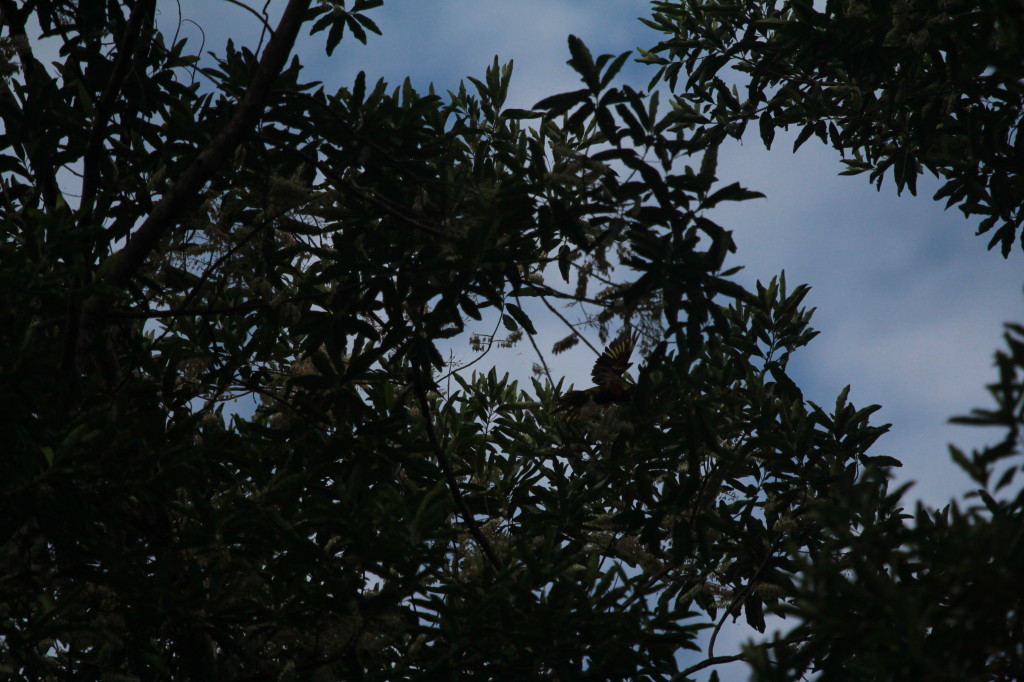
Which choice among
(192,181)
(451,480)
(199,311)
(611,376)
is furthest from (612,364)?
(192,181)

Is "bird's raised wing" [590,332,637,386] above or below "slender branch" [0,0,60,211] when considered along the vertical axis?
below

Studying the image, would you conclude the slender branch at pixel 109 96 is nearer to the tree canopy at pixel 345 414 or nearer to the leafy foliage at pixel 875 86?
the tree canopy at pixel 345 414

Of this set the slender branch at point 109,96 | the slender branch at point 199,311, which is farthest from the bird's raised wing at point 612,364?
the slender branch at point 109,96

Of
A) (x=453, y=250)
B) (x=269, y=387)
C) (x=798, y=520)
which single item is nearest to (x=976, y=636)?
(x=453, y=250)

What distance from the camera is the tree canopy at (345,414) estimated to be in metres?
3.54

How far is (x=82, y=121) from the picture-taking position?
4609 mm

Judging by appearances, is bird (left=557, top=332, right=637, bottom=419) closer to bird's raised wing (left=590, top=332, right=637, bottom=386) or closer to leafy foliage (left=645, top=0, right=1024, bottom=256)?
bird's raised wing (left=590, top=332, right=637, bottom=386)

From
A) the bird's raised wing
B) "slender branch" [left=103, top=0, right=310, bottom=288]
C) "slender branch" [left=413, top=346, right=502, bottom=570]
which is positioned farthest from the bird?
"slender branch" [left=103, top=0, right=310, bottom=288]

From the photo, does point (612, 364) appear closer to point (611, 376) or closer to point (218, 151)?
point (611, 376)

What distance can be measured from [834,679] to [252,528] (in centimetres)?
265

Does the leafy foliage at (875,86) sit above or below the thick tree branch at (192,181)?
above

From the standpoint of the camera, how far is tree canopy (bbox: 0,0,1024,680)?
3.54 meters

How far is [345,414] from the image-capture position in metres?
4.37

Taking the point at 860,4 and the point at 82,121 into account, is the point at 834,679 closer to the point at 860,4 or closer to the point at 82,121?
the point at 860,4
